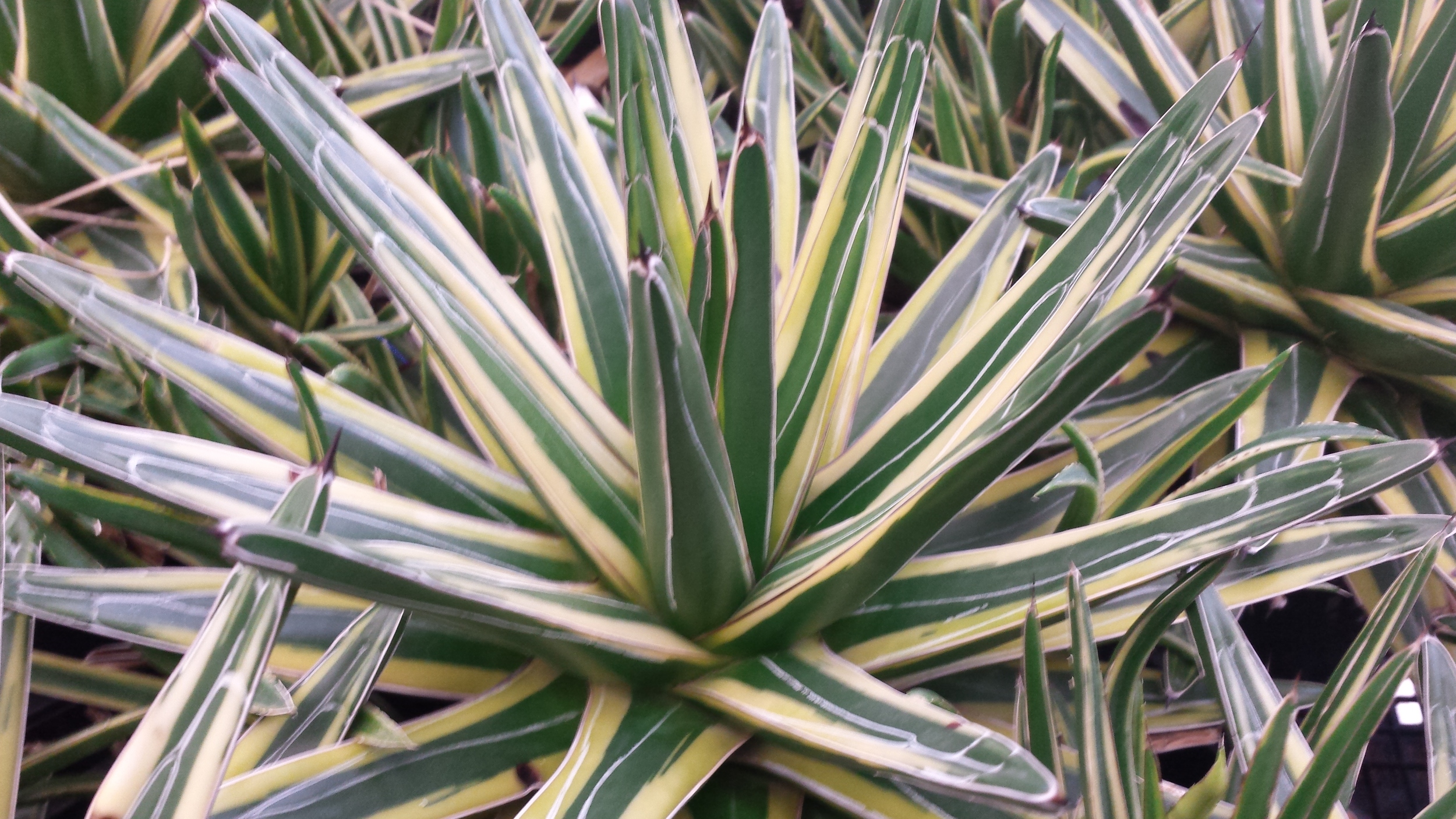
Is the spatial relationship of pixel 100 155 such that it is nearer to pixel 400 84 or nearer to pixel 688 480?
pixel 400 84

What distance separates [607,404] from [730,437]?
0.32ft

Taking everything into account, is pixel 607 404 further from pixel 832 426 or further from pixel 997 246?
pixel 997 246

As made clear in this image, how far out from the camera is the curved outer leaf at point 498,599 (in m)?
0.30

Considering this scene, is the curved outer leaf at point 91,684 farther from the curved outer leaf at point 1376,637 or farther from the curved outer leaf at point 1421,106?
the curved outer leaf at point 1421,106

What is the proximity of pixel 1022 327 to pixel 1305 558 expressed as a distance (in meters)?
0.21

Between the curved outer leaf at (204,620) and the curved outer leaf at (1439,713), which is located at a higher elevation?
the curved outer leaf at (204,620)

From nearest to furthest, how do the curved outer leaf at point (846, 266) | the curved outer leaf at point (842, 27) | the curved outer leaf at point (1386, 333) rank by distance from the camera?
the curved outer leaf at point (846, 266) → the curved outer leaf at point (1386, 333) → the curved outer leaf at point (842, 27)

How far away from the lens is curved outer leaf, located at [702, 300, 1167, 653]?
328 millimetres

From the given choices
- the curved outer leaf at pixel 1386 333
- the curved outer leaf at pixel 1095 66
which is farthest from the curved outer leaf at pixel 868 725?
the curved outer leaf at pixel 1095 66

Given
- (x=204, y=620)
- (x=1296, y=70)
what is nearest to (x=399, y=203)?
(x=204, y=620)

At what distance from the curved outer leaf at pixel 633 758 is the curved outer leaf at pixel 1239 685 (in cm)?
25

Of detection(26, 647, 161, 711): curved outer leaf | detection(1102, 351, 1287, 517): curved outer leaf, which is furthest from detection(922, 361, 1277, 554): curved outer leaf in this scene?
detection(26, 647, 161, 711): curved outer leaf

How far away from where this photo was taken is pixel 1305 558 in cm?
51

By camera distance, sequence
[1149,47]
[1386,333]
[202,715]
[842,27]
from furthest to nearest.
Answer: [842,27]
[1149,47]
[1386,333]
[202,715]
